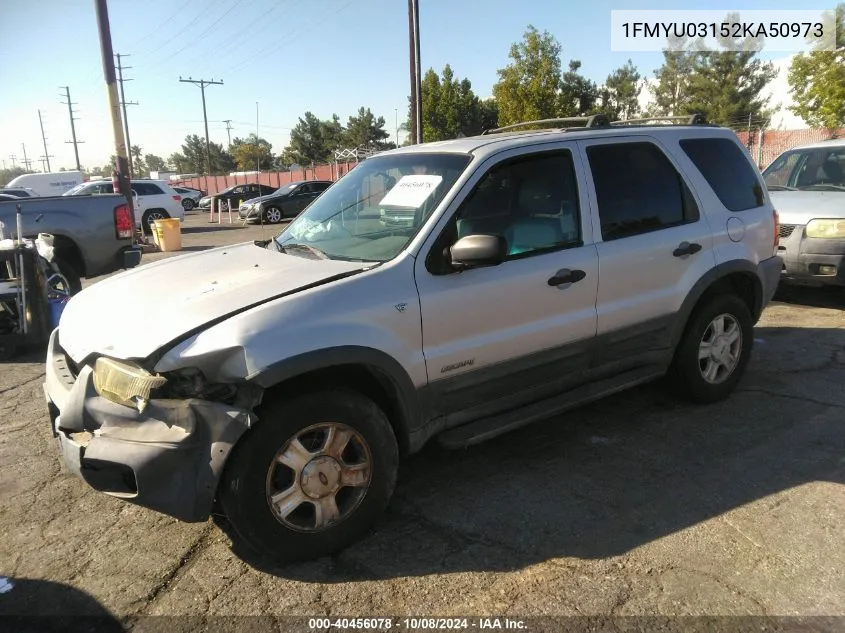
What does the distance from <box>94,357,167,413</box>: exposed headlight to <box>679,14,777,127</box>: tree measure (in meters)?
56.2

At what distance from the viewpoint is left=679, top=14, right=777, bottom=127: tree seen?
5191cm

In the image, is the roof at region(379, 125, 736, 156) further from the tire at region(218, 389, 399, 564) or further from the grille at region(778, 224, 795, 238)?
the grille at region(778, 224, 795, 238)

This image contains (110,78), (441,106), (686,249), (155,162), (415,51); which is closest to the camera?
(686,249)

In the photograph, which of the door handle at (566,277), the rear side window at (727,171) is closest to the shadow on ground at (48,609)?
the door handle at (566,277)

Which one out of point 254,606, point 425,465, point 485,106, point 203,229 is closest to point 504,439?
point 425,465

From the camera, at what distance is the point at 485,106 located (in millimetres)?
57750

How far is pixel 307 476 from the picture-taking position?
110 inches

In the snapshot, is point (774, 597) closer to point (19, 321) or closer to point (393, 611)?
point (393, 611)

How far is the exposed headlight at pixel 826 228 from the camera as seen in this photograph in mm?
6781

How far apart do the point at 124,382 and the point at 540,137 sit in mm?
2564

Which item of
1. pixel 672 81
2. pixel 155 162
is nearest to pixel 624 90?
pixel 672 81

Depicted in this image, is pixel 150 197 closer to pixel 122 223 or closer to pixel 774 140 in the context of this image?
pixel 122 223

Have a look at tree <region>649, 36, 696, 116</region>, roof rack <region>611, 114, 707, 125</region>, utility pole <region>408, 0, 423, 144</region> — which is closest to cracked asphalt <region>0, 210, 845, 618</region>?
roof rack <region>611, 114, 707, 125</region>

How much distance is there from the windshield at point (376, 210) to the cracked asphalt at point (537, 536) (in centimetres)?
136
